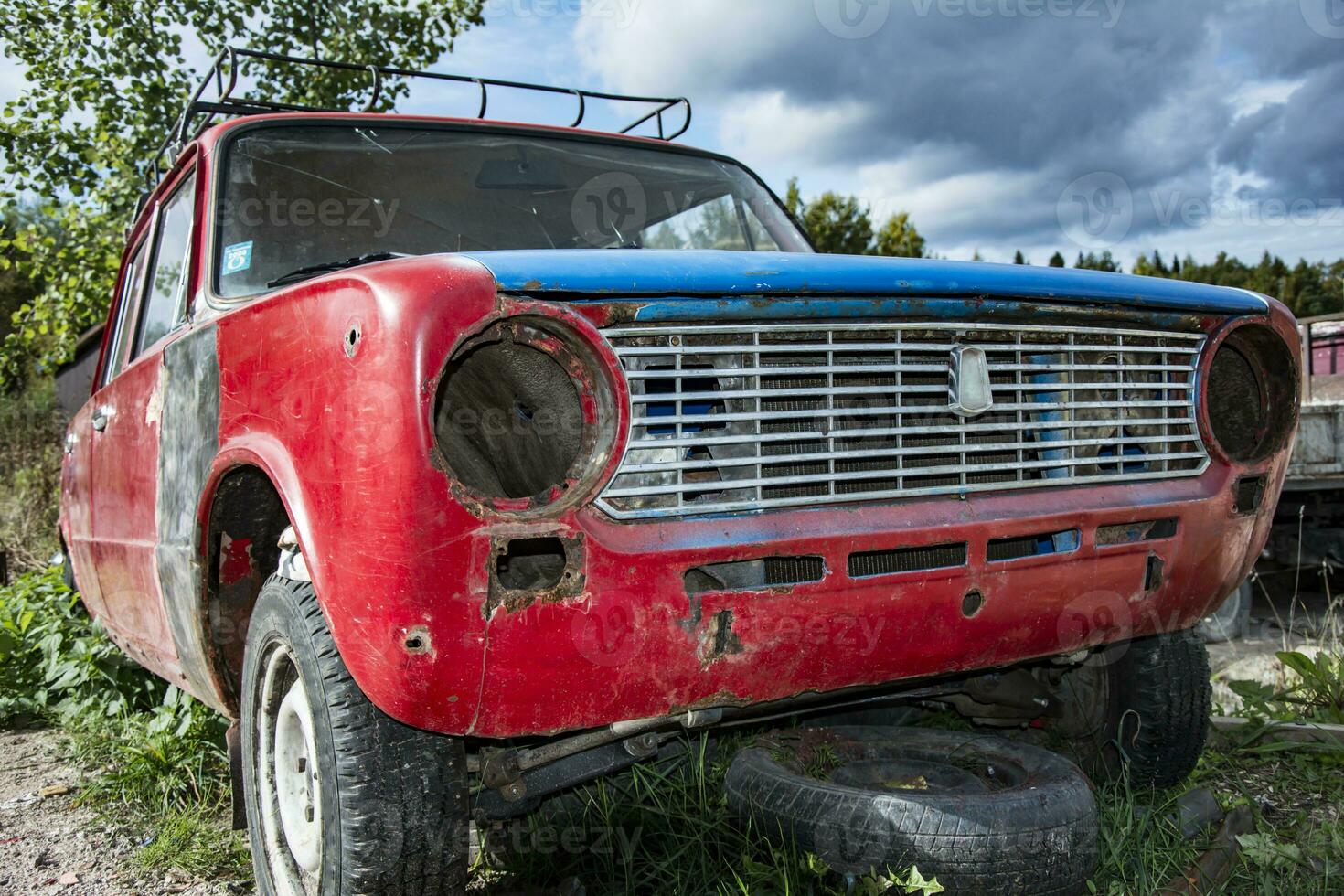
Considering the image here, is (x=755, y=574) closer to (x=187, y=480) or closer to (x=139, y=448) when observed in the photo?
(x=187, y=480)

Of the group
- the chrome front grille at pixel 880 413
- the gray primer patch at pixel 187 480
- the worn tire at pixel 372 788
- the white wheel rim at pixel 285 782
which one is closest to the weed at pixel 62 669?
the gray primer patch at pixel 187 480

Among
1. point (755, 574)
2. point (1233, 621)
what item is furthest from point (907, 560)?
point (1233, 621)

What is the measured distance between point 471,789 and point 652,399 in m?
0.95

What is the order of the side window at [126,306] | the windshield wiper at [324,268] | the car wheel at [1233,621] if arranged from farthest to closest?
the car wheel at [1233,621]
the side window at [126,306]
the windshield wiper at [324,268]

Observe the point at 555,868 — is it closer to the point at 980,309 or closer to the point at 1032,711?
the point at 1032,711

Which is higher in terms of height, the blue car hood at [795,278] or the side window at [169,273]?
the side window at [169,273]

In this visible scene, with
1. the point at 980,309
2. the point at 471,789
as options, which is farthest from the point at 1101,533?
the point at 471,789

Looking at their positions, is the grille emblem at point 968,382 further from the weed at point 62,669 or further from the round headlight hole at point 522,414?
the weed at point 62,669

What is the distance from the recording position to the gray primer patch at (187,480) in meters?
2.52

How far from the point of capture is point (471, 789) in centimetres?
224

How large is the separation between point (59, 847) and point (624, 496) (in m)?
2.37

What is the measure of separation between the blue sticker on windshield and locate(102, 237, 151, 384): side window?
45.0 inches

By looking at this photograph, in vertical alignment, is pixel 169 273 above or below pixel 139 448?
above

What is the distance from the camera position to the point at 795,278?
2006 mm
